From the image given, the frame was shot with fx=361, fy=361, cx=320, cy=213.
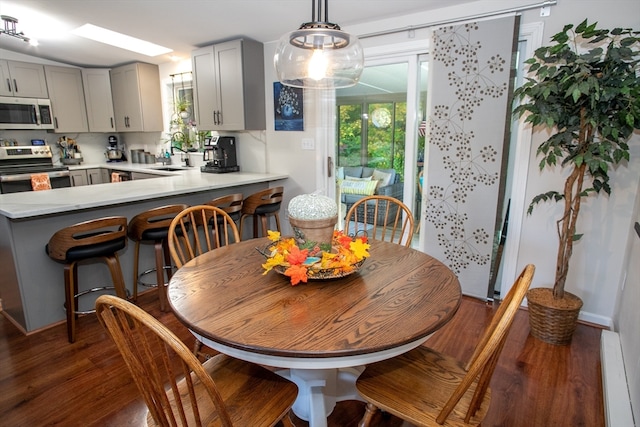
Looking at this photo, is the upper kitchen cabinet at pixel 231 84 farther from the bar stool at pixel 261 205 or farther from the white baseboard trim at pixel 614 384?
the white baseboard trim at pixel 614 384

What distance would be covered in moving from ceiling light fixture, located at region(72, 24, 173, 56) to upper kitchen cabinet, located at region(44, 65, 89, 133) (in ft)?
4.23

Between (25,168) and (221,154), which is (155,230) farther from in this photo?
(25,168)

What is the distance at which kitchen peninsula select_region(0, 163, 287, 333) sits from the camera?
2301 mm

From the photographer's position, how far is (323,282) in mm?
1453

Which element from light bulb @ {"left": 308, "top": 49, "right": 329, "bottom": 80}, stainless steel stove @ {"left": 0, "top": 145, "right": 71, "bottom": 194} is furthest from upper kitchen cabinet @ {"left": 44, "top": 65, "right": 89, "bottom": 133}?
Result: light bulb @ {"left": 308, "top": 49, "right": 329, "bottom": 80}

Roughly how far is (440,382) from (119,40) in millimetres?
5001

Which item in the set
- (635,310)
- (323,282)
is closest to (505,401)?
(635,310)

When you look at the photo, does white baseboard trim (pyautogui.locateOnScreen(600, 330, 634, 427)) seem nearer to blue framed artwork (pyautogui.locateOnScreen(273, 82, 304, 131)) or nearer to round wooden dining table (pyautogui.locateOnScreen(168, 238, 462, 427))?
round wooden dining table (pyautogui.locateOnScreen(168, 238, 462, 427))

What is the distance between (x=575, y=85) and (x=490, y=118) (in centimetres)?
77

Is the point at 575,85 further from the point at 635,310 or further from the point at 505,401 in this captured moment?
the point at 505,401

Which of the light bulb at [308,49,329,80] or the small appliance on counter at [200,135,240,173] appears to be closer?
the light bulb at [308,49,329,80]

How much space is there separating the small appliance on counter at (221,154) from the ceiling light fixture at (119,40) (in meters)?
1.29

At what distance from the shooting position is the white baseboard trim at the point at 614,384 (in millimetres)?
1620

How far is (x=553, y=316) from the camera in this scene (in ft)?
7.46
